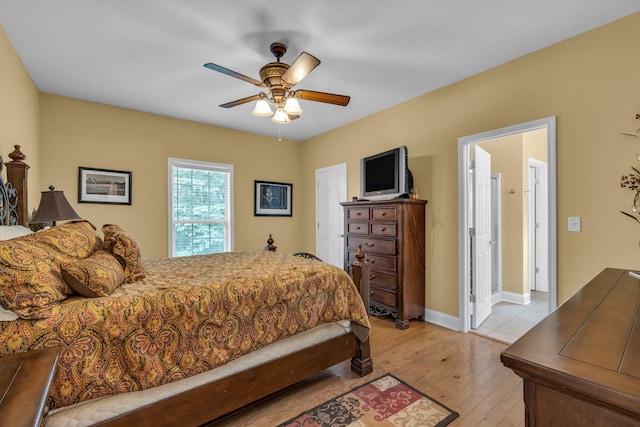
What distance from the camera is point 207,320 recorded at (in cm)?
158

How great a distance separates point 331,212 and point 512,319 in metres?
2.82

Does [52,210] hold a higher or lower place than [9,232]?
higher

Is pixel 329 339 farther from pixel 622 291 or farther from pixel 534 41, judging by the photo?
pixel 534 41

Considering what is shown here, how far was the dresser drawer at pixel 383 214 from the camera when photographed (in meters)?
3.30

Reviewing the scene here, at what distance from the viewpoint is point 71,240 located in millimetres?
1631

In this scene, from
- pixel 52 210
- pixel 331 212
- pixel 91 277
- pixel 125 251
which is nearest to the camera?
pixel 91 277

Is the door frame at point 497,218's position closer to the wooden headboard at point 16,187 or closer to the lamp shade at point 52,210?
the lamp shade at point 52,210

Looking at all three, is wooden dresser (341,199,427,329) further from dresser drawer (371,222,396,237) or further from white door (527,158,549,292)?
white door (527,158,549,292)

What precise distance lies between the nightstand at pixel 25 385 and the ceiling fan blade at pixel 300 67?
A: 1.98 meters

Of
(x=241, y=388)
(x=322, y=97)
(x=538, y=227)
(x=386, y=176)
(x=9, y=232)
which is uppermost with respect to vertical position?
(x=322, y=97)

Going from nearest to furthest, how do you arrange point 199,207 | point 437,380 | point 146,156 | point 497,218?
point 437,380 → point 146,156 → point 497,218 → point 199,207

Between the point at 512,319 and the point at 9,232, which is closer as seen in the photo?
the point at 9,232

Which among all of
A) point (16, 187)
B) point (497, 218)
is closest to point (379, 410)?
point (16, 187)

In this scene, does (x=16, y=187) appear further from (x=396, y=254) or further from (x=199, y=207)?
(x=396, y=254)
